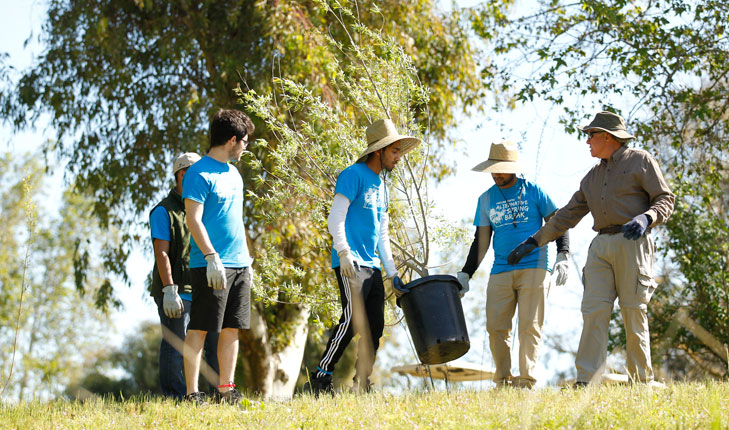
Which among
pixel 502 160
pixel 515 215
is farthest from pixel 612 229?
pixel 502 160

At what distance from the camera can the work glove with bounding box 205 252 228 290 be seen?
491cm

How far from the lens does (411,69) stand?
25.7 feet

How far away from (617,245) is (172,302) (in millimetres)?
3006

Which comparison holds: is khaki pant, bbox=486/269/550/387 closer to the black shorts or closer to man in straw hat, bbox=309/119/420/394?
man in straw hat, bbox=309/119/420/394

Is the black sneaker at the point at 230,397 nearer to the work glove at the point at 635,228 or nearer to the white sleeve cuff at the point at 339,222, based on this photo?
the white sleeve cuff at the point at 339,222

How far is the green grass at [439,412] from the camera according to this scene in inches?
156

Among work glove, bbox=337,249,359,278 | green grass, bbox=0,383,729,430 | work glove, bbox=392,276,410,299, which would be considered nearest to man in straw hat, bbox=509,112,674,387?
green grass, bbox=0,383,729,430

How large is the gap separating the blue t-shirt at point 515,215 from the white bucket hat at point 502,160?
142 millimetres

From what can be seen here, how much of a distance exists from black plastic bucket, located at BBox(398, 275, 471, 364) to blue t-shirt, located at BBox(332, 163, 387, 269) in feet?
1.21

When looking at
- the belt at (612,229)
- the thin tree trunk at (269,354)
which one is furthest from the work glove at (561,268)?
the thin tree trunk at (269,354)

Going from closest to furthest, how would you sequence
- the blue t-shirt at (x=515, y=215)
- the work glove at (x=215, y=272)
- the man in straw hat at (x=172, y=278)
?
the work glove at (x=215, y=272) < the man in straw hat at (x=172, y=278) < the blue t-shirt at (x=515, y=215)

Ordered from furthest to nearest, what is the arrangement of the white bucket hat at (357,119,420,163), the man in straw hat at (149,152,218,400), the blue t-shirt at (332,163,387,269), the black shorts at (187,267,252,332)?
the man in straw hat at (149,152,218,400) → the white bucket hat at (357,119,420,163) → the blue t-shirt at (332,163,387,269) → the black shorts at (187,267,252,332)

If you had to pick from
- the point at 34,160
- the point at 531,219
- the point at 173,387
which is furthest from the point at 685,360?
the point at 34,160

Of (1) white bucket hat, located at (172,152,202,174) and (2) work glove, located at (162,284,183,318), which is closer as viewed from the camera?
(2) work glove, located at (162,284,183,318)
